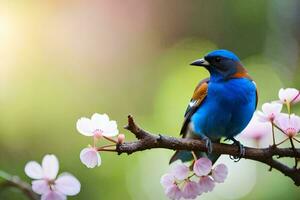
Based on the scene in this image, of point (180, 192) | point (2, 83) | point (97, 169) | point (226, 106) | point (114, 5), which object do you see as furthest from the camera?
point (114, 5)

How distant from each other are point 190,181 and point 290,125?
284 millimetres

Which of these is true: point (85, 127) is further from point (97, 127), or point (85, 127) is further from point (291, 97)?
point (291, 97)

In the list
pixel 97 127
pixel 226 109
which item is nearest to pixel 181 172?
pixel 97 127

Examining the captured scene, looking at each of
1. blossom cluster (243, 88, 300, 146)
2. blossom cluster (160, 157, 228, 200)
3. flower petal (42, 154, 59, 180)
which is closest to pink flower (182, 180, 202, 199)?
blossom cluster (160, 157, 228, 200)

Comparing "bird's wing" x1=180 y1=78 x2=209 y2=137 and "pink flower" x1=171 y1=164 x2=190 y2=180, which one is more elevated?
"bird's wing" x1=180 y1=78 x2=209 y2=137

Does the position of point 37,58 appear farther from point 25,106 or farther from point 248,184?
point 248,184

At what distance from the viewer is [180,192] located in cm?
167

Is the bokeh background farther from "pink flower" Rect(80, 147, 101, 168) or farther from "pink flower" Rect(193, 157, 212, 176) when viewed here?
"pink flower" Rect(80, 147, 101, 168)

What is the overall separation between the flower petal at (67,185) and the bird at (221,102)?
0.70 m

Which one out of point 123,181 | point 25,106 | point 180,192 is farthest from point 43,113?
point 180,192

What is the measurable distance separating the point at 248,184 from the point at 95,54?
298 cm

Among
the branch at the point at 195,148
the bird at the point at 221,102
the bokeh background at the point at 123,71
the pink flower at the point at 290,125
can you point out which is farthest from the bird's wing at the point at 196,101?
the pink flower at the point at 290,125

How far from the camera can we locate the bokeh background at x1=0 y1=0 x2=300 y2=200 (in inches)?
140

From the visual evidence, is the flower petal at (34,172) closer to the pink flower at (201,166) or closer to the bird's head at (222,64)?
the pink flower at (201,166)
